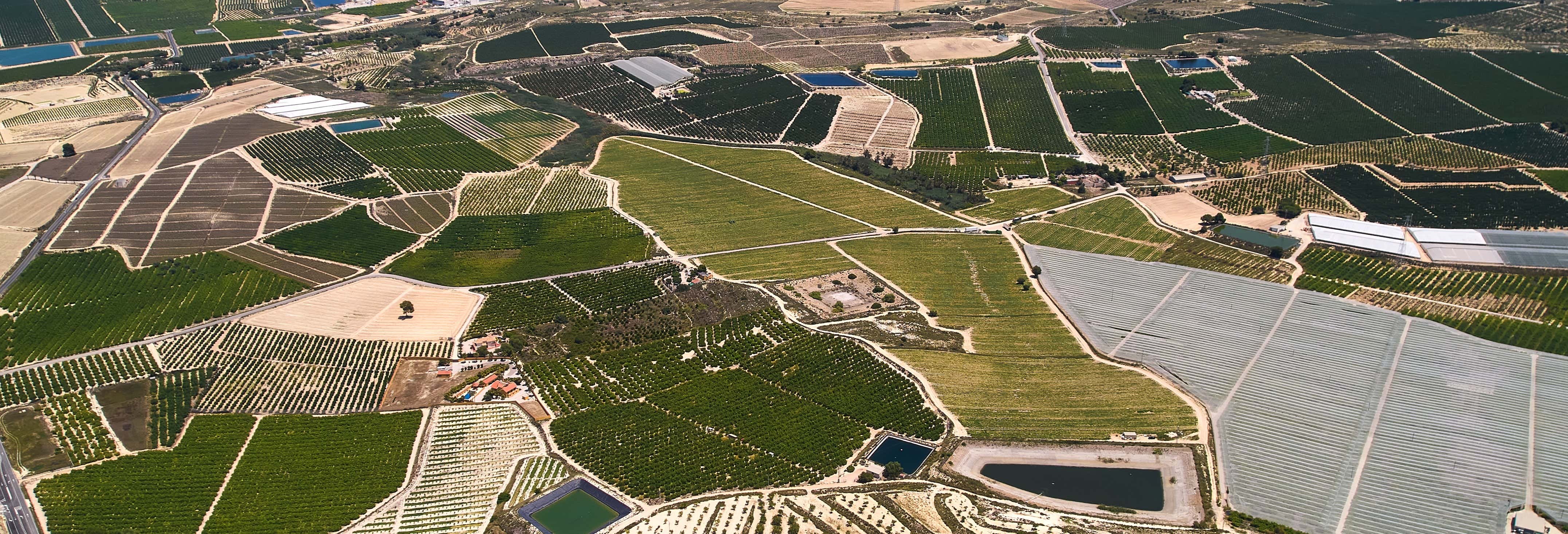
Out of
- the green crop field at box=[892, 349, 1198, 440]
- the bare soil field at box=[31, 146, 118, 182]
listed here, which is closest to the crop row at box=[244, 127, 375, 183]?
the bare soil field at box=[31, 146, 118, 182]

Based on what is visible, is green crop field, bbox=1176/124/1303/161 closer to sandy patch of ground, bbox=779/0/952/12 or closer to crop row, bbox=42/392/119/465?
sandy patch of ground, bbox=779/0/952/12

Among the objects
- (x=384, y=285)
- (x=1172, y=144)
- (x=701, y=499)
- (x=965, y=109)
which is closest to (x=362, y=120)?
(x=384, y=285)

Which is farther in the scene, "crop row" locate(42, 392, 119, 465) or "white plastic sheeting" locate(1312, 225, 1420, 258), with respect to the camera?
"white plastic sheeting" locate(1312, 225, 1420, 258)

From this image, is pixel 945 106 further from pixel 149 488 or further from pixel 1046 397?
pixel 149 488

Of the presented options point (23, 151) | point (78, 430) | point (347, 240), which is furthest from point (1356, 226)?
point (23, 151)

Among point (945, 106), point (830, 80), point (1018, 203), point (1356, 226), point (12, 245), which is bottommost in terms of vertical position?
point (1018, 203)

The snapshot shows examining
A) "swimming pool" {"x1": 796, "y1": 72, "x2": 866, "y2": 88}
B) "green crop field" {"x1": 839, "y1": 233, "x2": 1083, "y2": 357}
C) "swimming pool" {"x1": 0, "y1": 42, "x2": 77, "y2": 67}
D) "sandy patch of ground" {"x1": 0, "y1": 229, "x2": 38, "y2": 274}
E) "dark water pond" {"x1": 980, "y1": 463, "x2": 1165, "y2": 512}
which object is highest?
"swimming pool" {"x1": 0, "y1": 42, "x2": 77, "y2": 67}

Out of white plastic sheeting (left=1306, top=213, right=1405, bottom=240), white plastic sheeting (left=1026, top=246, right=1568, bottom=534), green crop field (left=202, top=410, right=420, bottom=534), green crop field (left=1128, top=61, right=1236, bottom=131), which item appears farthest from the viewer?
green crop field (left=1128, top=61, right=1236, bottom=131)
